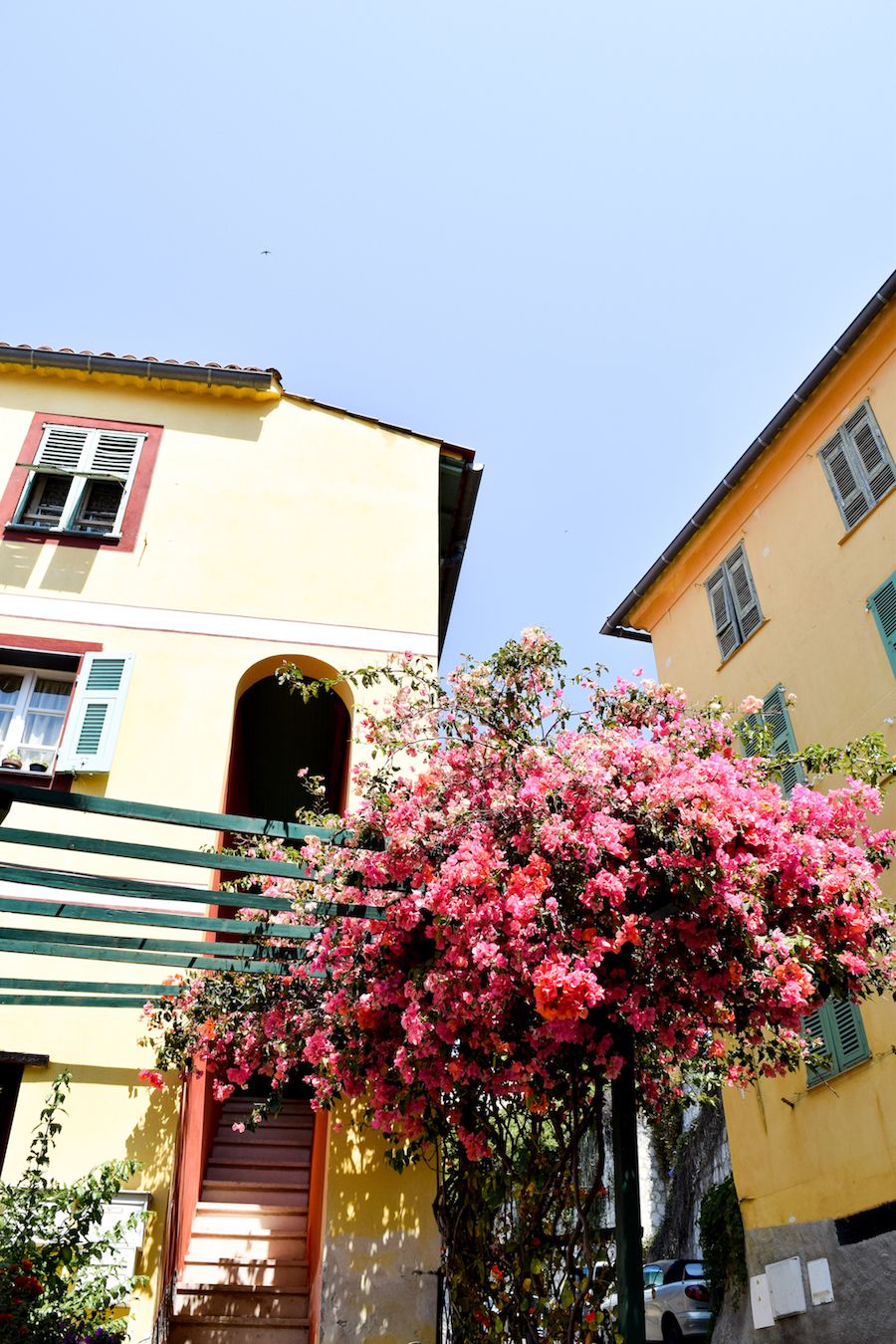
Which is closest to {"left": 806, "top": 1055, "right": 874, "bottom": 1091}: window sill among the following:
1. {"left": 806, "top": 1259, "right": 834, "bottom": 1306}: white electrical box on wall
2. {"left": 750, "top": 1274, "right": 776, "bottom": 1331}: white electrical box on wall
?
{"left": 806, "top": 1259, "right": 834, "bottom": 1306}: white electrical box on wall

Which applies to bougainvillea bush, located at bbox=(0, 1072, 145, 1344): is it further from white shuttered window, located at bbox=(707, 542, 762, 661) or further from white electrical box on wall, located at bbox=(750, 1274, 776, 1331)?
white shuttered window, located at bbox=(707, 542, 762, 661)

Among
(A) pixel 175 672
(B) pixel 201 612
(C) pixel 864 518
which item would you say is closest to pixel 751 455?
(C) pixel 864 518

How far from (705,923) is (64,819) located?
4983mm

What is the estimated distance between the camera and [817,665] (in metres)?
11.8

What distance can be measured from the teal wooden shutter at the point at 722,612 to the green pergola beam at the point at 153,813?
29.3 ft

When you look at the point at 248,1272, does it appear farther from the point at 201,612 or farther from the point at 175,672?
the point at 201,612

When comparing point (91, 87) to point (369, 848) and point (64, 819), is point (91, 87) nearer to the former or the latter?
point (64, 819)

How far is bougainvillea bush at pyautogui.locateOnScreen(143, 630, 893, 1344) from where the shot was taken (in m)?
4.95

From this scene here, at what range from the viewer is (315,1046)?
571cm

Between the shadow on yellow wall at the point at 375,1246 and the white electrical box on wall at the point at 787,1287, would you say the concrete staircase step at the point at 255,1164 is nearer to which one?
the shadow on yellow wall at the point at 375,1246

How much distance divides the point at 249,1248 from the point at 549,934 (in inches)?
177

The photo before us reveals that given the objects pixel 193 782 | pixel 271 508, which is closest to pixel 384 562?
pixel 271 508

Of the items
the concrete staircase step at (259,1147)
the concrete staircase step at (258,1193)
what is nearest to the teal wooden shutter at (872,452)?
the concrete staircase step at (259,1147)

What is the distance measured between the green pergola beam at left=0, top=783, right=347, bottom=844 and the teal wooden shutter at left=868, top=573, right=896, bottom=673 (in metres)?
6.96
